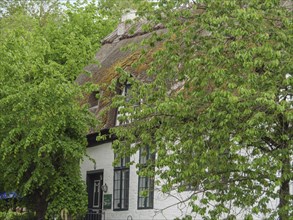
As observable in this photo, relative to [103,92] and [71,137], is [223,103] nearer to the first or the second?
[71,137]

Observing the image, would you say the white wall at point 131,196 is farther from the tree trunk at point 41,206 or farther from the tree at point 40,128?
the tree trunk at point 41,206

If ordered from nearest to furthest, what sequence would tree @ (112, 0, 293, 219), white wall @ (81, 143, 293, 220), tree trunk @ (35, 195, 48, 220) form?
tree @ (112, 0, 293, 219) < white wall @ (81, 143, 293, 220) < tree trunk @ (35, 195, 48, 220)

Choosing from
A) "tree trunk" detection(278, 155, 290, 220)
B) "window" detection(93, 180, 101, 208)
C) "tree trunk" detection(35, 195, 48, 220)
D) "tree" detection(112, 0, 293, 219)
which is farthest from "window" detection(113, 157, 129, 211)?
"tree trunk" detection(278, 155, 290, 220)

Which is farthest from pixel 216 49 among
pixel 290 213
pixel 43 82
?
pixel 43 82

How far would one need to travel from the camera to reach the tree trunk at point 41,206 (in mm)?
30486

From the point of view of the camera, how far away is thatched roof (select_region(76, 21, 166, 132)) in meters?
33.0

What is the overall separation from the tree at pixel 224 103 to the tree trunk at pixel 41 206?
37.6 feet

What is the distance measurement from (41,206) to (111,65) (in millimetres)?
8229

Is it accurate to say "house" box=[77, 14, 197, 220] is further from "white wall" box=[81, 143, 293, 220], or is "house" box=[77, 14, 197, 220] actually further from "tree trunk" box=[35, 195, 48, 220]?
"tree trunk" box=[35, 195, 48, 220]

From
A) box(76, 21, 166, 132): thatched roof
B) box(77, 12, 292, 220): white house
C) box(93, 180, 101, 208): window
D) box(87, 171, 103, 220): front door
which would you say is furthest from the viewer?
box(93, 180, 101, 208): window

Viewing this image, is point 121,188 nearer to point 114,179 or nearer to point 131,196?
point 114,179

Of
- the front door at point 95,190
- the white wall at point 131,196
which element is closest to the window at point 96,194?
the front door at point 95,190

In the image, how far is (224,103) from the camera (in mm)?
17422

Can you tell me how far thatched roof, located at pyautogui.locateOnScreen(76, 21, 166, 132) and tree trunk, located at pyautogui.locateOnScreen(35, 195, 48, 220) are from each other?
3.56m
